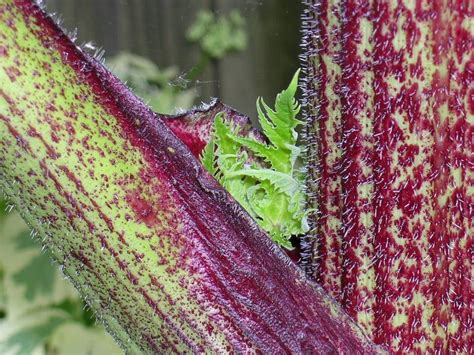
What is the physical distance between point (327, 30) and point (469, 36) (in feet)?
0.17

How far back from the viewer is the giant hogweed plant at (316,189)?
0.22 meters

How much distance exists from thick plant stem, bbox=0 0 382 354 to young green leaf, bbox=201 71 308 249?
0.05 metres

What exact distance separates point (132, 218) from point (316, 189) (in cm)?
8

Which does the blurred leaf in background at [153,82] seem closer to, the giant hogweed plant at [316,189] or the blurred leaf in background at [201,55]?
the blurred leaf in background at [201,55]

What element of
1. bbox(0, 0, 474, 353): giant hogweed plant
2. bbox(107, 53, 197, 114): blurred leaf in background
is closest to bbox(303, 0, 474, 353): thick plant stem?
bbox(0, 0, 474, 353): giant hogweed plant

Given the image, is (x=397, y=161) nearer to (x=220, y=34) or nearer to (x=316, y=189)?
(x=316, y=189)

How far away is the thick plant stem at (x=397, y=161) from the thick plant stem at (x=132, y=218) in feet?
0.09

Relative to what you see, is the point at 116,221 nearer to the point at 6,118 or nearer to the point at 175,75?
the point at 6,118

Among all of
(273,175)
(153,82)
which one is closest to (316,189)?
(273,175)

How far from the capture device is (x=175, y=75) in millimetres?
888

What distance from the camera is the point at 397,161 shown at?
246mm

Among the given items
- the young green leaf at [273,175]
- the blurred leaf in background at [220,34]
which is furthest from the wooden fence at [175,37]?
the young green leaf at [273,175]

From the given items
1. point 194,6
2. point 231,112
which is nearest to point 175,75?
point 194,6

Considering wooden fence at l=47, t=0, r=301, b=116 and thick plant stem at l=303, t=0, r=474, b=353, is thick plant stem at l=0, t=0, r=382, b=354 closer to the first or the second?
thick plant stem at l=303, t=0, r=474, b=353
